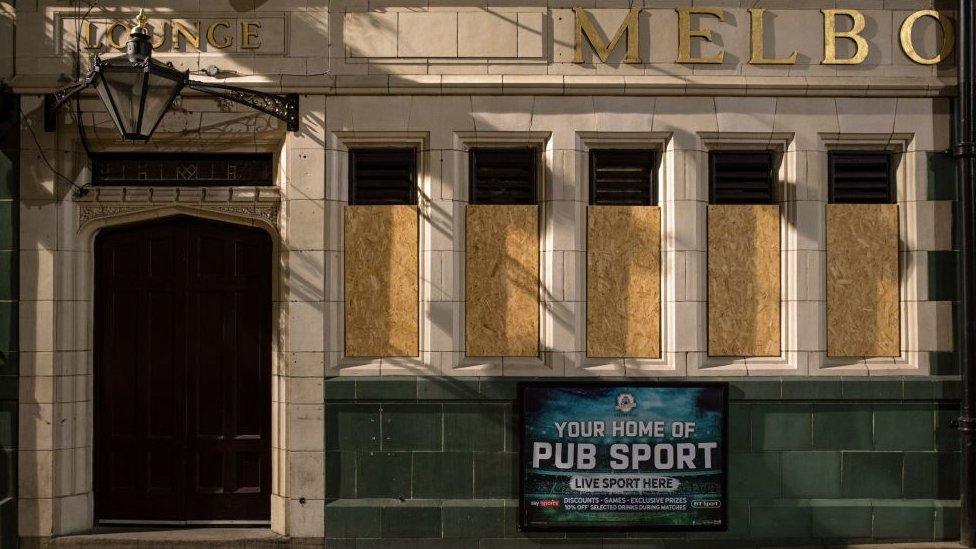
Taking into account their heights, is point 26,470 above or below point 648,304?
below

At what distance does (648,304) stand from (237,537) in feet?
17.6

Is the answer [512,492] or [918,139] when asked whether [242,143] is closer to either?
[512,492]

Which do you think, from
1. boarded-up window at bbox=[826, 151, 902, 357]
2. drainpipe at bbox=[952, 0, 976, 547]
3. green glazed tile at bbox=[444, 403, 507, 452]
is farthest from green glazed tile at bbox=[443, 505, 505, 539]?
drainpipe at bbox=[952, 0, 976, 547]

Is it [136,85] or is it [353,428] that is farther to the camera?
[353,428]

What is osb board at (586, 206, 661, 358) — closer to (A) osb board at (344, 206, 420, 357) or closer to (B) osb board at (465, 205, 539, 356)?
(B) osb board at (465, 205, 539, 356)

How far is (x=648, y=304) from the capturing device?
800 cm

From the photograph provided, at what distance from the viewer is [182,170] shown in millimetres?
8164

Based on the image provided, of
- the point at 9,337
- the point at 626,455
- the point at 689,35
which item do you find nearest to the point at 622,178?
the point at 689,35

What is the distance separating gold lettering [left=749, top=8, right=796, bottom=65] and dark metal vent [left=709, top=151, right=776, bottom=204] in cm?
102

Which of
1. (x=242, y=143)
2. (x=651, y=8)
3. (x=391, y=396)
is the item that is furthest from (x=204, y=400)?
(x=651, y=8)

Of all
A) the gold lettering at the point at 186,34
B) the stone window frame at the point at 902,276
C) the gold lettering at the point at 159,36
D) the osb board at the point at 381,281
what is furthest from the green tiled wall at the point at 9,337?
the stone window frame at the point at 902,276

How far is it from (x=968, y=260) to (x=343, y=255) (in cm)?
703

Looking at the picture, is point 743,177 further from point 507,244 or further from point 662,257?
point 507,244

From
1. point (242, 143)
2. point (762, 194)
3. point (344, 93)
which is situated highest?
point (344, 93)
